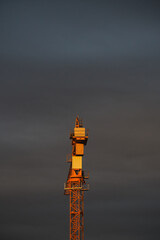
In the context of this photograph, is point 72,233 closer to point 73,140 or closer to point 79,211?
point 79,211

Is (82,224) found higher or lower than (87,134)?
lower

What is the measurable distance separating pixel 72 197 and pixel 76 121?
11.2 m

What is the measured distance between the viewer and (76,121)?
116938 mm

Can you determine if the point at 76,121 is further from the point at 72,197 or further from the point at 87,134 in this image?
the point at 72,197

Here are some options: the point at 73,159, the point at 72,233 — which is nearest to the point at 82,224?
the point at 72,233

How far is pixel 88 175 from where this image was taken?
382ft

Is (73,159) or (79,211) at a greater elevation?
(73,159)

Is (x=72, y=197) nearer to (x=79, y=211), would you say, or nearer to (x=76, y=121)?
(x=79, y=211)

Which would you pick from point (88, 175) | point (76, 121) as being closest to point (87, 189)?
point (88, 175)

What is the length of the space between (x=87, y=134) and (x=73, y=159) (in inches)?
173

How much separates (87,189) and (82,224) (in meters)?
5.25

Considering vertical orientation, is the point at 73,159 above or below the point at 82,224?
above

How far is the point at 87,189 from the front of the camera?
115000mm

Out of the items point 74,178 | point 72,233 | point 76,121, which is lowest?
point 72,233
